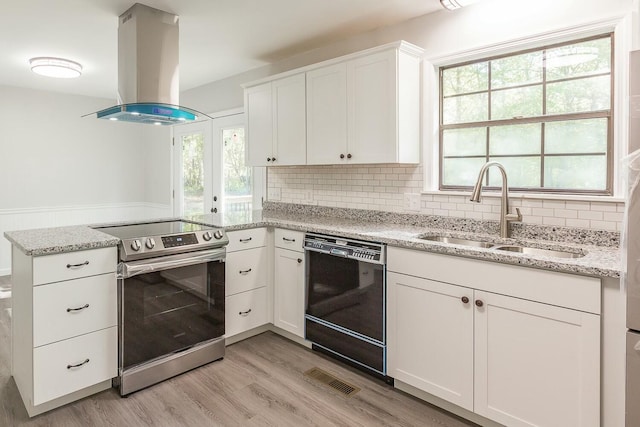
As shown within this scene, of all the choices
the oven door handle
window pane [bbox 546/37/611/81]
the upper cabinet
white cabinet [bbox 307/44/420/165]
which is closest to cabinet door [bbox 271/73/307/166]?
the upper cabinet

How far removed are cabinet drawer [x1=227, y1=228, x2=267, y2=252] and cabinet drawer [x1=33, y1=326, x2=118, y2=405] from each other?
3.11 feet

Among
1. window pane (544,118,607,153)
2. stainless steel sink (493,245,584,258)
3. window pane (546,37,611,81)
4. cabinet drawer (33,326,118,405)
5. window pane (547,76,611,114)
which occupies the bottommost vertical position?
cabinet drawer (33,326,118,405)

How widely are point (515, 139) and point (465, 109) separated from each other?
16.3 inches

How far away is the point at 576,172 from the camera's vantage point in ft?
7.59

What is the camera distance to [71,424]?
2109 mm

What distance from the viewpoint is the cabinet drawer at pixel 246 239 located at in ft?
9.72

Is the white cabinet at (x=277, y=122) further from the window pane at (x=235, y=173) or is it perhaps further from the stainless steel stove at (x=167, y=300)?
the stainless steel stove at (x=167, y=300)

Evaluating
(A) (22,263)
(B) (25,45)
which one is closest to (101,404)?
(A) (22,263)

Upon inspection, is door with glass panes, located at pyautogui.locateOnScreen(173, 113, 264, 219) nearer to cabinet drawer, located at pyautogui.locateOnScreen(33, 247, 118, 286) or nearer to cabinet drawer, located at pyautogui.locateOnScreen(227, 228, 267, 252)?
cabinet drawer, located at pyautogui.locateOnScreen(227, 228, 267, 252)

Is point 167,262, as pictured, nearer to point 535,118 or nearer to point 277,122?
point 277,122

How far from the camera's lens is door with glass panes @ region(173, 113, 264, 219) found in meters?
4.46

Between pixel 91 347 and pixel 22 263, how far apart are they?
1.98ft

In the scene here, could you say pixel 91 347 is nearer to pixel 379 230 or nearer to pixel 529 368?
pixel 379 230

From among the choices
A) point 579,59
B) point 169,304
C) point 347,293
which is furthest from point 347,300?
point 579,59
